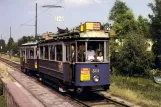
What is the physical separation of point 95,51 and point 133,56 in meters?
17.2

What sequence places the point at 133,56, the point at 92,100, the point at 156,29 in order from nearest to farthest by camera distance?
the point at 92,100, the point at 133,56, the point at 156,29

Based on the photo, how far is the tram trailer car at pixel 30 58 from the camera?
24783 millimetres

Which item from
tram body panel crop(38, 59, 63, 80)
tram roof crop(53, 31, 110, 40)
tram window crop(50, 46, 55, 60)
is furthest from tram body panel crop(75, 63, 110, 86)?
tram window crop(50, 46, 55, 60)

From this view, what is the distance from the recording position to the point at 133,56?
30.7 m

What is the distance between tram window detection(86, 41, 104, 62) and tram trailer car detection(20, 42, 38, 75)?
1087 cm

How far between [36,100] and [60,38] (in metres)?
3.39

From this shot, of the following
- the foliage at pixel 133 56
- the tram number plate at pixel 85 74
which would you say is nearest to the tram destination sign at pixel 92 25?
the tram number plate at pixel 85 74

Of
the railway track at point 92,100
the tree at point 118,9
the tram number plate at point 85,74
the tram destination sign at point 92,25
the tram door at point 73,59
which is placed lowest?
the railway track at point 92,100

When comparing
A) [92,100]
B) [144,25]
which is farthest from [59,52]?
[144,25]

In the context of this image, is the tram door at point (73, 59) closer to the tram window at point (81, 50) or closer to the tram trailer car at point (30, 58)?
the tram window at point (81, 50)

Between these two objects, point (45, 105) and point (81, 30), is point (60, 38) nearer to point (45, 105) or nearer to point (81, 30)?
point (81, 30)

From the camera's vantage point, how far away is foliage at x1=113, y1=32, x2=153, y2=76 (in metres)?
30.6

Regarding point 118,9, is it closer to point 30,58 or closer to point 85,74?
point 30,58

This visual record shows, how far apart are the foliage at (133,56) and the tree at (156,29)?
39.4ft
